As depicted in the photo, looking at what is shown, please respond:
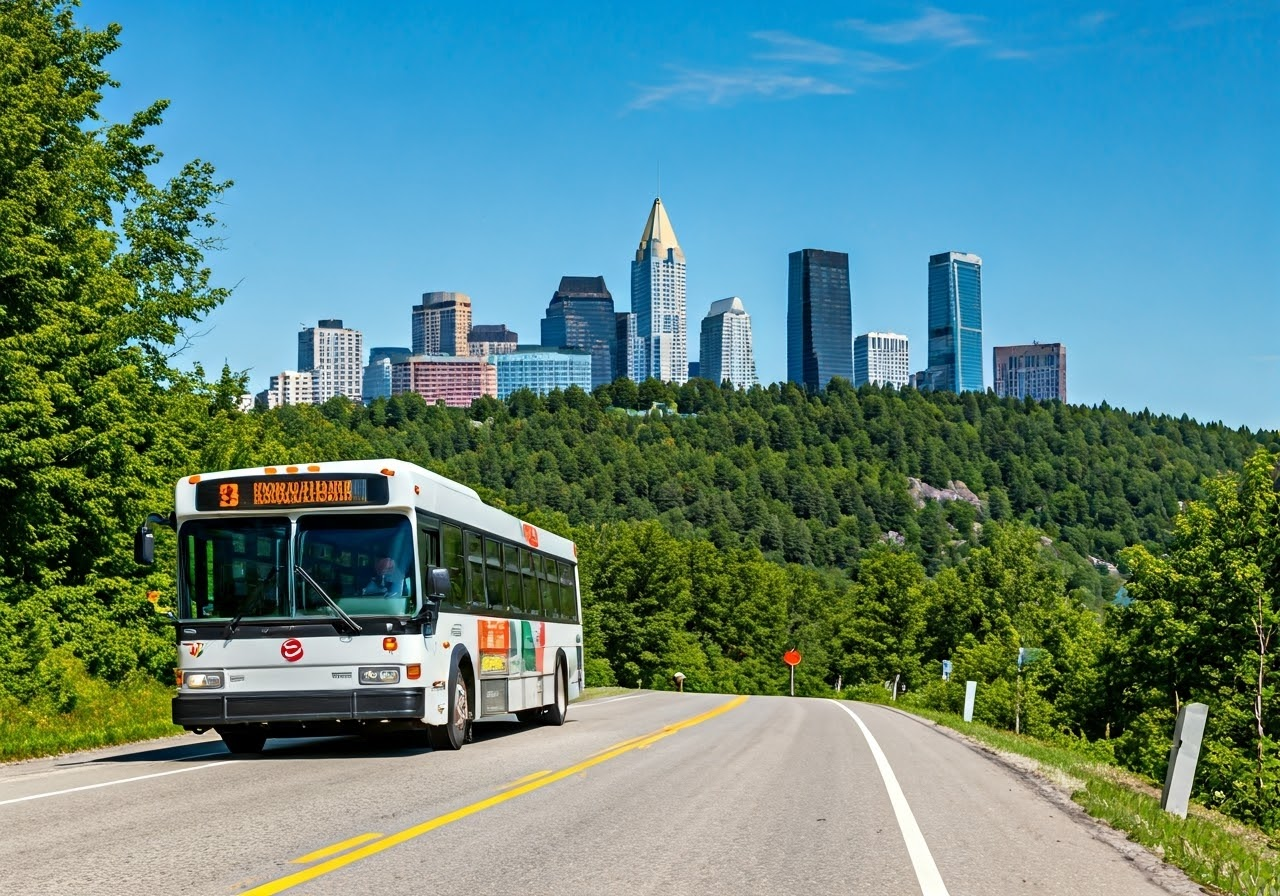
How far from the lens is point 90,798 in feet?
37.2

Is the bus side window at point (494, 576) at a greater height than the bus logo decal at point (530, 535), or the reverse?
the bus logo decal at point (530, 535)

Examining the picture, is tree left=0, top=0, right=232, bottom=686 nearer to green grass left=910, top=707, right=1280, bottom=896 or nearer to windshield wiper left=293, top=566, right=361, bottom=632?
windshield wiper left=293, top=566, right=361, bottom=632

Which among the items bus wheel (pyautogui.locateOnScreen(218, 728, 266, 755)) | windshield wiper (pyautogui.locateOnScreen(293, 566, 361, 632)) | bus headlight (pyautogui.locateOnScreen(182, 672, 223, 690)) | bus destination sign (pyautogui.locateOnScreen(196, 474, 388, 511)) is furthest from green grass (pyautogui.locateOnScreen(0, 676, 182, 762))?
windshield wiper (pyautogui.locateOnScreen(293, 566, 361, 632))

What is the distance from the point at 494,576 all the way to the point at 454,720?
2.83m

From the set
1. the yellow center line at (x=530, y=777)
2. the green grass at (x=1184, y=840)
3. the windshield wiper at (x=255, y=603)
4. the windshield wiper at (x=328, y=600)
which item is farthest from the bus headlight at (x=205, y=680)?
the green grass at (x=1184, y=840)

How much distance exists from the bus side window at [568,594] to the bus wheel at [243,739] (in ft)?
26.0

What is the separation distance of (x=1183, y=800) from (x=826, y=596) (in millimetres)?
139628

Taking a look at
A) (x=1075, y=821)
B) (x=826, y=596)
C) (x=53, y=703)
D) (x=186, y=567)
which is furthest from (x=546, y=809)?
(x=826, y=596)

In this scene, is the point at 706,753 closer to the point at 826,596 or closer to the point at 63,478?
the point at 63,478

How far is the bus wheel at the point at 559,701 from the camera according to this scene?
22517mm

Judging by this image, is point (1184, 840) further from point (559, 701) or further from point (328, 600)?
point (559, 701)

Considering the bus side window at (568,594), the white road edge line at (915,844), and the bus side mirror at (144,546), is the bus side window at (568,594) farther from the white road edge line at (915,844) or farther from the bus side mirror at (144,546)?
the bus side mirror at (144,546)

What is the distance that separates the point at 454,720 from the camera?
16.1 meters

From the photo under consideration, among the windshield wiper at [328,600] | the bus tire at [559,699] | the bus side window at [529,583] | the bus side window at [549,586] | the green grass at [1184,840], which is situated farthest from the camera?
the bus tire at [559,699]
